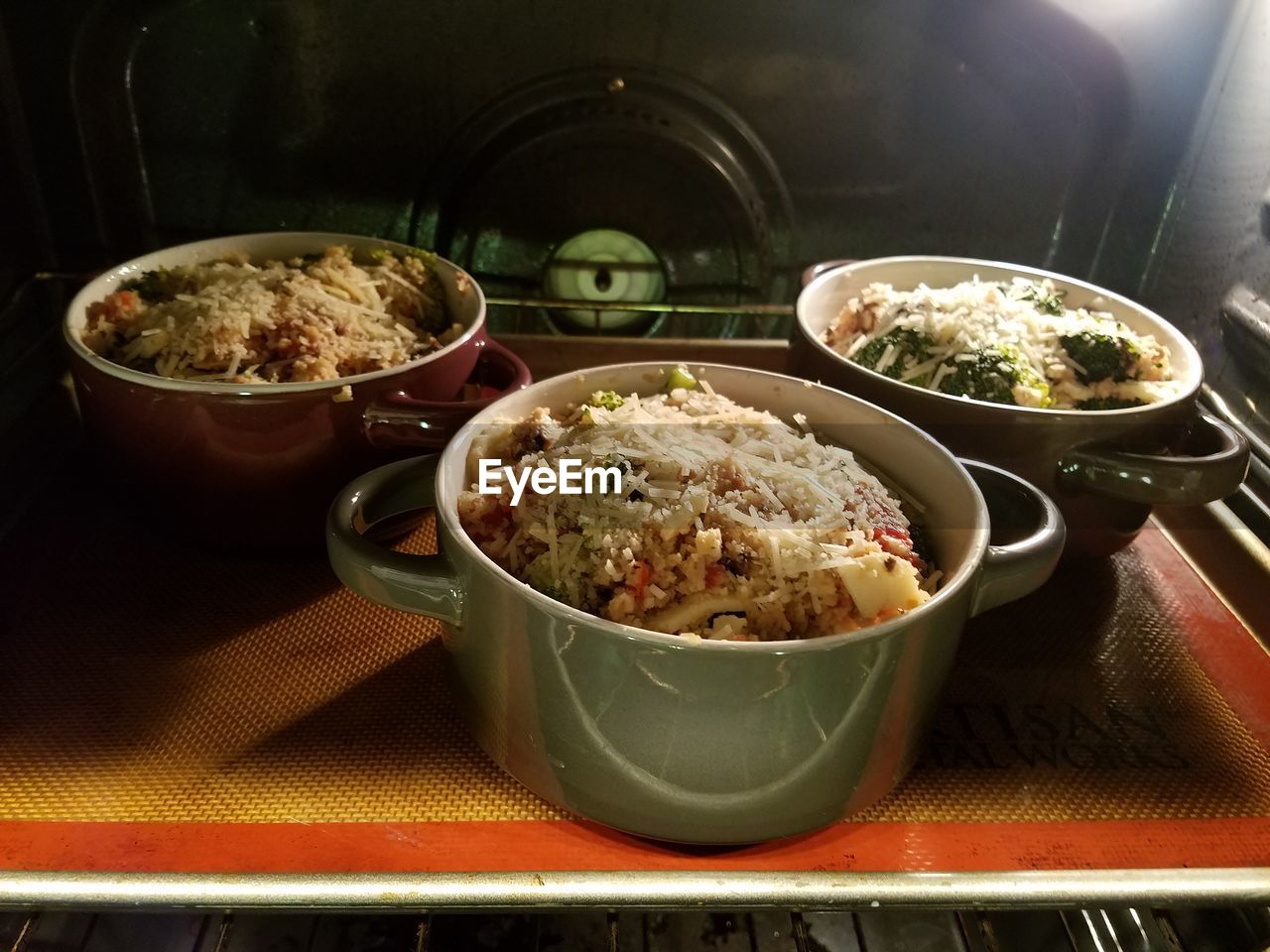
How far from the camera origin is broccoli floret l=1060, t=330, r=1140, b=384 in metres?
0.81

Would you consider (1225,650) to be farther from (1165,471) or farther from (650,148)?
(650,148)

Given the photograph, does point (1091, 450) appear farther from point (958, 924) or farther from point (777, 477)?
point (958, 924)

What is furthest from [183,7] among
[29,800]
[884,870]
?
[884,870]

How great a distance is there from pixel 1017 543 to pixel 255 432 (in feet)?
1.81

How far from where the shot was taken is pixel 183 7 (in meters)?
0.90

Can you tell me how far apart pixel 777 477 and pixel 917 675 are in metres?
0.16

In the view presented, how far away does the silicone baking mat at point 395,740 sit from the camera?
58 centimetres

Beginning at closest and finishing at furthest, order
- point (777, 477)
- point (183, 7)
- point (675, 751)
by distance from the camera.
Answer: point (675, 751) → point (777, 477) → point (183, 7)

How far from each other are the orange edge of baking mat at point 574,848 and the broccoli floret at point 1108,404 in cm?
34

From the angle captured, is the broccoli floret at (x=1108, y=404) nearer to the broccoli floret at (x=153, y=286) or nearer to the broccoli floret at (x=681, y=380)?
the broccoli floret at (x=681, y=380)

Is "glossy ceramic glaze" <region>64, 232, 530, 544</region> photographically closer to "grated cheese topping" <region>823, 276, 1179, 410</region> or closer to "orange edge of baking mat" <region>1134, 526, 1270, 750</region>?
"grated cheese topping" <region>823, 276, 1179, 410</region>

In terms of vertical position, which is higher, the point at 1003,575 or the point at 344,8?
the point at 344,8

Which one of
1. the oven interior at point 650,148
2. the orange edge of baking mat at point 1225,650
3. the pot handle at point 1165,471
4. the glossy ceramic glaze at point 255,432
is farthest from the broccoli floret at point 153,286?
the orange edge of baking mat at point 1225,650

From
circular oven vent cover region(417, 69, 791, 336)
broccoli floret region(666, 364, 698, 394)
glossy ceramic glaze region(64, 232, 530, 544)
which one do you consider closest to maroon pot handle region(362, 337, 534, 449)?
glossy ceramic glaze region(64, 232, 530, 544)
